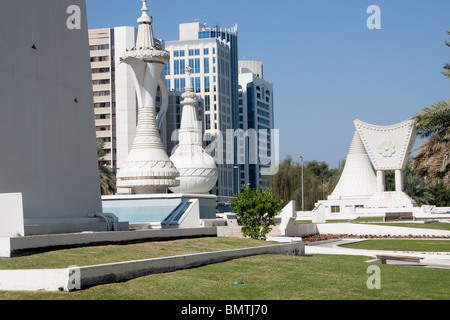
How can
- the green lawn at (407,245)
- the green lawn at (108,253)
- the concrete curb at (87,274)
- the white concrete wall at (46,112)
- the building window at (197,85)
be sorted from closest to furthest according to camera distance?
the concrete curb at (87,274), the green lawn at (108,253), the white concrete wall at (46,112), the green lawn at (407,245), the building window at (197,85)

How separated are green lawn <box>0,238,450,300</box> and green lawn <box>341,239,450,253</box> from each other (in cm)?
863

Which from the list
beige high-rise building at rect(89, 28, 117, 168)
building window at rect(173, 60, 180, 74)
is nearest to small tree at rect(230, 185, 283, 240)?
beige high-rise building at rect(89, 28, 117, 168)

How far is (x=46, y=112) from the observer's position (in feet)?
54.3

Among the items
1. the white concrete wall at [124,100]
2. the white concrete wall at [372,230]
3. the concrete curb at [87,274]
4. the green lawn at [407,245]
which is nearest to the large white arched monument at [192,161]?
the white concrete wall at [372,230]

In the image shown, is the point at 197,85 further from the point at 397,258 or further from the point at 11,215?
the point at 11,215

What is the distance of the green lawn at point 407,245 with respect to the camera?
80.0ft

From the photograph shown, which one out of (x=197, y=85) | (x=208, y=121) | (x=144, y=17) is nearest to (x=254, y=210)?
(x=144, y=17)

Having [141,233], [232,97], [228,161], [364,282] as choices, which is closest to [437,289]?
[364,282]

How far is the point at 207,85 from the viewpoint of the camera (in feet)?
334

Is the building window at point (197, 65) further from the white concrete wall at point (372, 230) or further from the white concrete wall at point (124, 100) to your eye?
the white concrete wall at point (372, 230)

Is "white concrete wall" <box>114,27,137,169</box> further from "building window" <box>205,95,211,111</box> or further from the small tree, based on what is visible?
the small tree

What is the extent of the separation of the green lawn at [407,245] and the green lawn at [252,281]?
28.3 ft

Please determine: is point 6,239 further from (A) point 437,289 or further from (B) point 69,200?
(A) point 437,289

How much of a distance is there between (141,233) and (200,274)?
398 cm
